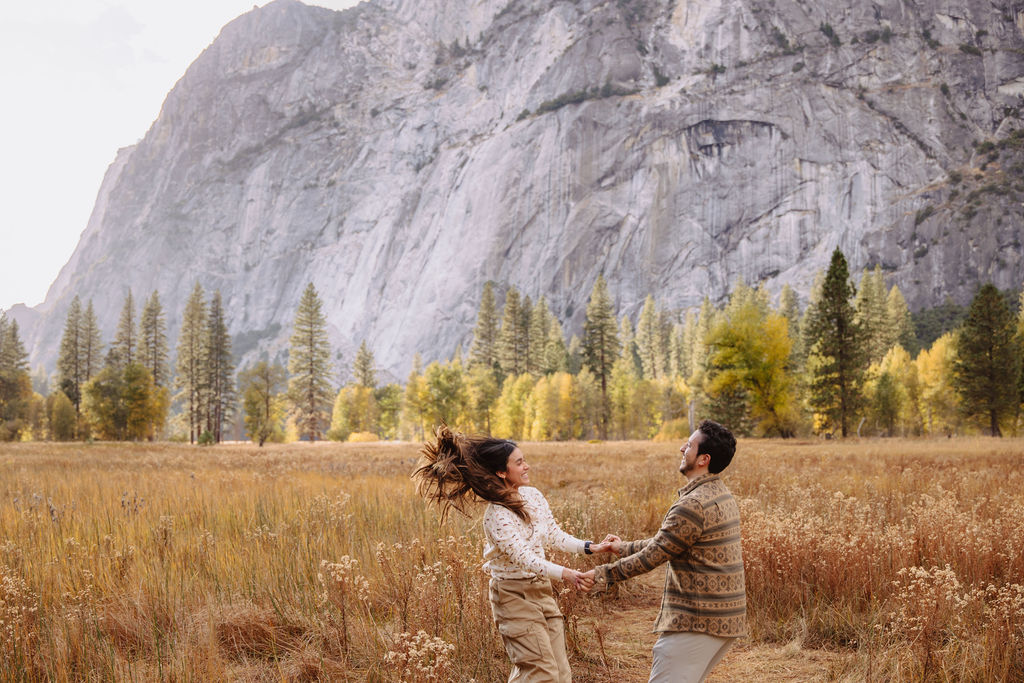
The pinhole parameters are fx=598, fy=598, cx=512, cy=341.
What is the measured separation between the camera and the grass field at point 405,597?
14.0 feet

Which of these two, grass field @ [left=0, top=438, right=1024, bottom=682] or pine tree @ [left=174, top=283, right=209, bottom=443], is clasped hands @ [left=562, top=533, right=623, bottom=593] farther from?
pine tree @ [left=174, top=283, right=209, bottom=443]

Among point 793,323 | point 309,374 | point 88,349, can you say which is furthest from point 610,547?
point 793,323

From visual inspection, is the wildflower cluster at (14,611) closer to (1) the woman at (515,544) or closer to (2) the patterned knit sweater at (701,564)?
(1) the woman at (515,544)

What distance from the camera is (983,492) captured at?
32.7ft

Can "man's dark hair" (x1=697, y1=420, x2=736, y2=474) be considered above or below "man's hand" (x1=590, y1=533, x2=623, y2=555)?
above

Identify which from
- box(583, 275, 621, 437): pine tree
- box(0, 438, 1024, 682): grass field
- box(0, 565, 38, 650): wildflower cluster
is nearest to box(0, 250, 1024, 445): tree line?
box(583, 275, 621, 437): pine tree

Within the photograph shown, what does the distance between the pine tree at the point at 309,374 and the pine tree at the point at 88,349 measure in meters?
22.2

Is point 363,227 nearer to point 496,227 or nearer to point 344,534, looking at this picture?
point 496,227

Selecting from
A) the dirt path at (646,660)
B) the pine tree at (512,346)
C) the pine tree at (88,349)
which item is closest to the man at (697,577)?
the dirt path at (646,660)

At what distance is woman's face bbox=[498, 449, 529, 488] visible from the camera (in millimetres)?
3568

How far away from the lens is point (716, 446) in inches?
130

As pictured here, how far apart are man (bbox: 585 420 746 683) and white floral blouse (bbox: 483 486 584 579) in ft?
1.12

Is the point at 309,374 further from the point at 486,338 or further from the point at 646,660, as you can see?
the point at 646,660

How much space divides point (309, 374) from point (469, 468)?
70260 millimetres
